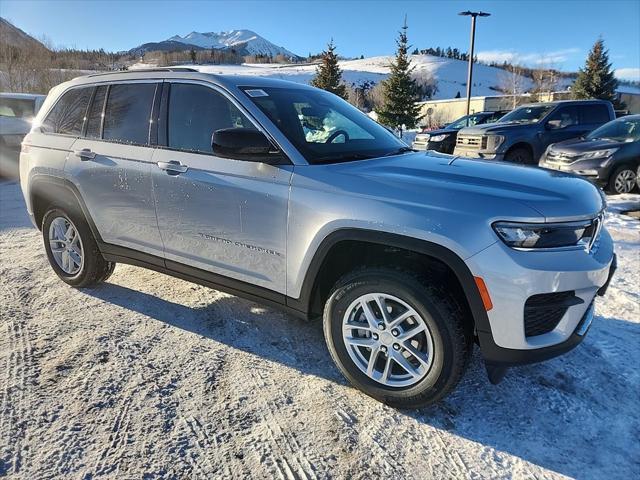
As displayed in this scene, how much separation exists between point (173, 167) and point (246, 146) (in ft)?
2.43

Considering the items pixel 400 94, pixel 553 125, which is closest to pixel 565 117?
pixel 553 125

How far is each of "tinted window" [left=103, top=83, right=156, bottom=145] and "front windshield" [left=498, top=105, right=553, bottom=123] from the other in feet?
32.4

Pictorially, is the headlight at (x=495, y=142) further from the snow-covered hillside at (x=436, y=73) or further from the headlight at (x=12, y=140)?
the snow-covered hillside at (x=436, y=73)

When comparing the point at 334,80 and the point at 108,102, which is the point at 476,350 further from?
the point at 334,80

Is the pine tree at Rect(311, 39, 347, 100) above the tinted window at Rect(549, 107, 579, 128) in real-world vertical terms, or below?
above

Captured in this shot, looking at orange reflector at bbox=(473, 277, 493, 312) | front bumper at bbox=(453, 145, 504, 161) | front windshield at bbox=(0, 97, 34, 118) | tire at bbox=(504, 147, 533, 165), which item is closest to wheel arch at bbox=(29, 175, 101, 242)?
orange reflector at bbox=(473, 277, 493, 312)

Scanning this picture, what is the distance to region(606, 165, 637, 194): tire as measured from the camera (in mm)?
8305

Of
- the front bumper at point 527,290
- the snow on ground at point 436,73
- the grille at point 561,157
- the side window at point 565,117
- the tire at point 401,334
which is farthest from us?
the snow on ground at point 436,73

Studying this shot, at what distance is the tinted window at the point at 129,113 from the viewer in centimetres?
350

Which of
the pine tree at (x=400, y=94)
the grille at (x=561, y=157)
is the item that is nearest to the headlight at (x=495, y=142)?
the grille at (x=561, y=157)

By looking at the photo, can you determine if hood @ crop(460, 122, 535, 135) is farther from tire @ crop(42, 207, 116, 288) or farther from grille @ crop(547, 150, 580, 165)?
tire @ crop(42, 207, 116, 288)

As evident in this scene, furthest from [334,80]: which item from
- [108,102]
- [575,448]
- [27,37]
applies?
[575,448]

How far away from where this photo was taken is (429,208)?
2354mm

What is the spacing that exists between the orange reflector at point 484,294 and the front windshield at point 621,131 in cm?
805
